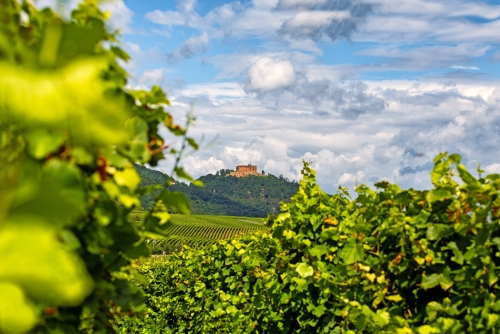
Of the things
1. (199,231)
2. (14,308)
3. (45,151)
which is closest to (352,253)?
(45,151)

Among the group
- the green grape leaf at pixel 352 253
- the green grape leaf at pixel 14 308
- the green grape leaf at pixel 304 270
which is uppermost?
the green grape leaf at pixel 352 253

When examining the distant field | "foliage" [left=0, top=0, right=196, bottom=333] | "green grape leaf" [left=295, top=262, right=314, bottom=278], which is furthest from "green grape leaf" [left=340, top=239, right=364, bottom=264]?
the distant field

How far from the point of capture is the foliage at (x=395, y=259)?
3.23m

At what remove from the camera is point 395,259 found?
372 centimetres

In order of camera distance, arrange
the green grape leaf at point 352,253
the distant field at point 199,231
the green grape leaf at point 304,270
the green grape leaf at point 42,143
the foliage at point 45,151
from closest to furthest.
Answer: the foliage at point 45,151 → the green grape leaf at point 42,143 → the green grape leaf at point 352,253 → the green grape leaf at point 304,270 → the distant field at point 199,231

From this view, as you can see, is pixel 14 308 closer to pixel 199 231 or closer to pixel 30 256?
pixel 30 256

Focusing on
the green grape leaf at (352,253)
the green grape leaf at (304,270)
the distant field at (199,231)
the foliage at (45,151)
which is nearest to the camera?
the foliage at (45,151)

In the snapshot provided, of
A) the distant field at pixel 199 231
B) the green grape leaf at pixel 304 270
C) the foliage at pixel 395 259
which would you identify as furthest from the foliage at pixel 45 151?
the distant field at pixel 199 231

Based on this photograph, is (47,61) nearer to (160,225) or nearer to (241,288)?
(160,225)

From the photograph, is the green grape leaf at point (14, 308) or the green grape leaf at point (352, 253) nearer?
the green grape leaf at point (14, 308)

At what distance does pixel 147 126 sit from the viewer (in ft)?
7.24

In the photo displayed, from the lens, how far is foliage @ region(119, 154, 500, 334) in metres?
3.23

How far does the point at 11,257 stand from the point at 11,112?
6.2 inches

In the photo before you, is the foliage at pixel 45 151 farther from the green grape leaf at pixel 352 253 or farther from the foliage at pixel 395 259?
the green grape leaf at pixel 352 253
